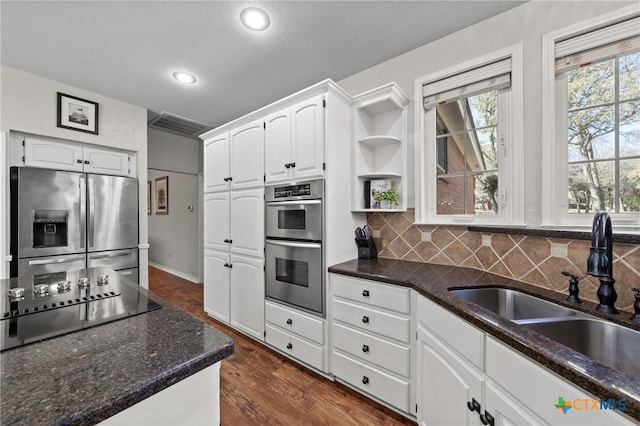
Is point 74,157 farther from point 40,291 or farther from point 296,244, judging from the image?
point 296,244

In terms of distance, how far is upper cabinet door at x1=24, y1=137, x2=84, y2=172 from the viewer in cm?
252

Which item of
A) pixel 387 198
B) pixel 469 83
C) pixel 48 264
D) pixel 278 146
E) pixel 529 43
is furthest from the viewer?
pixel 48 264

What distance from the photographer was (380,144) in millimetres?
2270

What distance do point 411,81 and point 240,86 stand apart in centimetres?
173

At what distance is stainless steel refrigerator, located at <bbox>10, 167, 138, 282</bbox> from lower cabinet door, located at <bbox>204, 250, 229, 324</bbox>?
0.94m

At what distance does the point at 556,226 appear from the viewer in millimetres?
1538

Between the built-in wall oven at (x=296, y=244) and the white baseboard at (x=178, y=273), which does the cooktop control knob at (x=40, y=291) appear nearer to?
the built-in wall oven at (x=296, y=244)

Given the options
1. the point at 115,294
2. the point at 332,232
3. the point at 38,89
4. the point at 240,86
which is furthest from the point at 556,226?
the point at 38,89

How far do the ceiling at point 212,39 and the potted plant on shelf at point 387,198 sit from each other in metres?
1.19

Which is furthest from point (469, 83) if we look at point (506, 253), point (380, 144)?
point (506, 253)

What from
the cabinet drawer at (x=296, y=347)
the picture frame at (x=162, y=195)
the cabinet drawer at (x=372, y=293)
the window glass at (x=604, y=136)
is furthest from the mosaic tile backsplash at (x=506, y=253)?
the picture frame at (x=162, y=195)

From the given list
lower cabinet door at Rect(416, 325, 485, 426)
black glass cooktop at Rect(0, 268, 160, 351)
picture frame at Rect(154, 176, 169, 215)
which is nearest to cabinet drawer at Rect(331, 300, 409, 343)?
lower cabinet door at Rect(416, 325, 485, 426)

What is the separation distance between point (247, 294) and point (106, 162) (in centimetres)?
232

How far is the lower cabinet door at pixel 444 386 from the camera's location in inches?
40.9
